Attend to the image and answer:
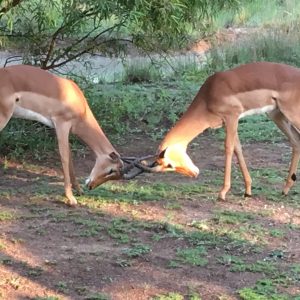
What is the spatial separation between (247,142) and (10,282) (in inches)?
197

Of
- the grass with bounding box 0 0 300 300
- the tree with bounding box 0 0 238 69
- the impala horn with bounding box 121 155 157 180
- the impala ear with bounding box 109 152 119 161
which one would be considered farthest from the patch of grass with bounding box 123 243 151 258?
the tree with bounding box 0 0 238 69

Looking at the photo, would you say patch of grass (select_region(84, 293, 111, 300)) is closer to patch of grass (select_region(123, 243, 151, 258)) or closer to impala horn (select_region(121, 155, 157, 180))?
patch of grass (select_region(123, 243, 151, 258))

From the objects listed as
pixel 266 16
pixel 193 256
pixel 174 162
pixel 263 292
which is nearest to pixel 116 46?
pixel 174 162

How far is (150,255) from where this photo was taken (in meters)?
5.48

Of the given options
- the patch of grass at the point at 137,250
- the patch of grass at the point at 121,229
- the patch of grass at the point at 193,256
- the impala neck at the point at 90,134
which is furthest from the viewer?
the impala neck at the point at 90,134

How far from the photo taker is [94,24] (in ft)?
27.8

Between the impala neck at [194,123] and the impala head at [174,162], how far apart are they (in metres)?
0.14

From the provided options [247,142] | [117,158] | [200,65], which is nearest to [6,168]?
[117,158]

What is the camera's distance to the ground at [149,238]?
4934mm

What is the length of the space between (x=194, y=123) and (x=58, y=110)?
50.8 inches

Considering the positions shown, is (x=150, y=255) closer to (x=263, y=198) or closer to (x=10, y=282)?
(x=10, y=282)

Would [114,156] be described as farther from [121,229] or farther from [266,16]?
[266,16]

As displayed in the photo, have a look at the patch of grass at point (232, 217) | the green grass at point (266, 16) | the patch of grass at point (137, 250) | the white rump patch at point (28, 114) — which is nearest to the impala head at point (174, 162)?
the patch of grass at point (232, 217)

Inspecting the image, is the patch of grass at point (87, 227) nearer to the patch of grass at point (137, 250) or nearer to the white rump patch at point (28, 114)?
the patch of grass at point (137, 250)
